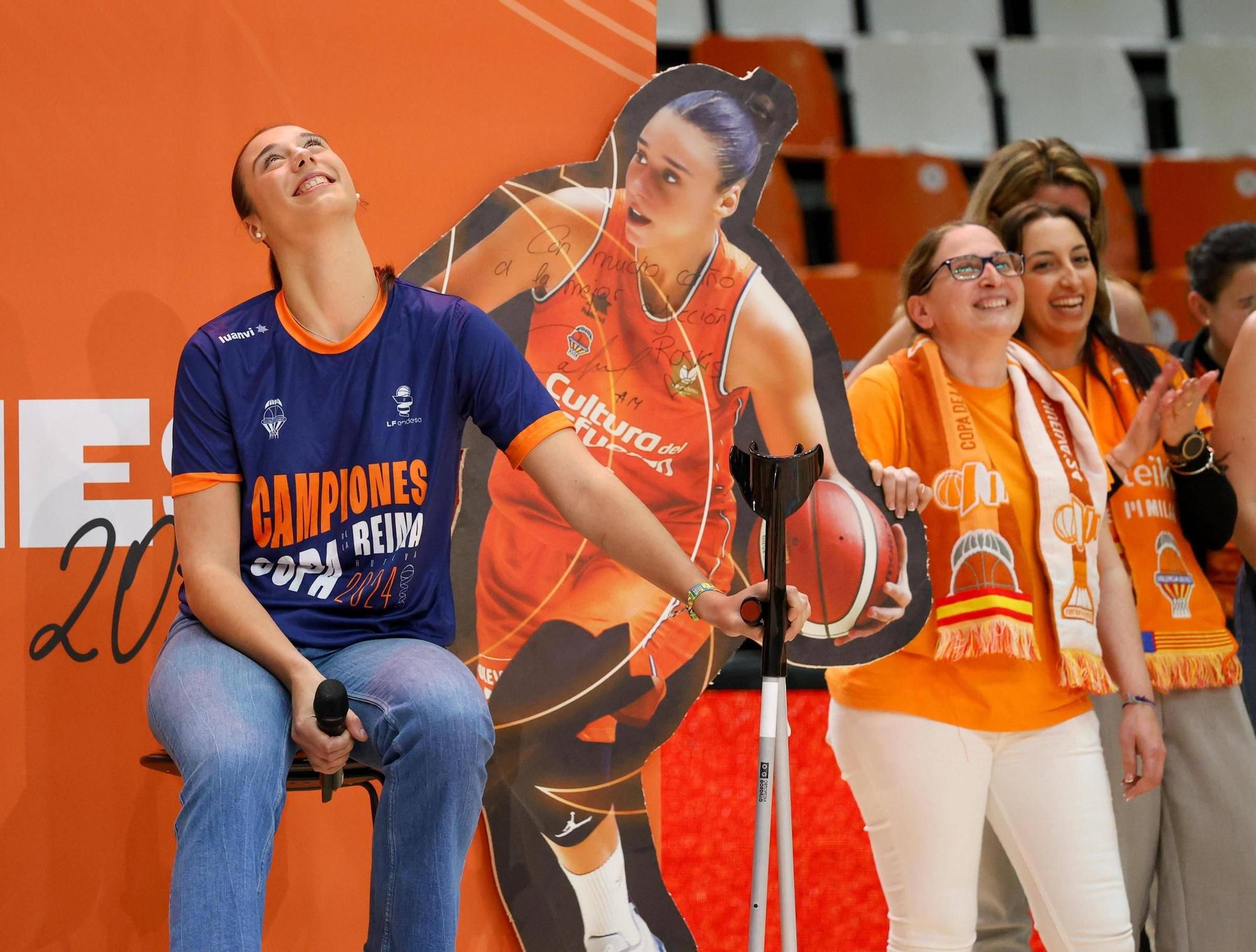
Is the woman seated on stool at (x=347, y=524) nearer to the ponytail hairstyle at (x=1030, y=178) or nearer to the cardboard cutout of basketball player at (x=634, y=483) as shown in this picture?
the cardboard cutout of basketball player at (x=634, y=483)

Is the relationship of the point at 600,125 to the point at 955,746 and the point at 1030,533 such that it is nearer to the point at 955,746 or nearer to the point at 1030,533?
the point at 1030,533

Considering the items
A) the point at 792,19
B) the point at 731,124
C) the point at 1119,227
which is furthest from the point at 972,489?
the point at 792,19

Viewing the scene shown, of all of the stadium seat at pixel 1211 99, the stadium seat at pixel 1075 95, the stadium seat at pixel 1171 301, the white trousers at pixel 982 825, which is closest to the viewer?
the white trousers at pixel 982 825

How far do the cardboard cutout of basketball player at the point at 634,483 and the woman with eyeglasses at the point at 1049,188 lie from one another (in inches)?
20.3

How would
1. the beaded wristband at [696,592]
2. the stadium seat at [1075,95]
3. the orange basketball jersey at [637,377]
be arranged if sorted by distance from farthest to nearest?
the stadium seat at [1075,95] → the orange basketball jersey at [637,377] → the beaded wristband at [696,592]

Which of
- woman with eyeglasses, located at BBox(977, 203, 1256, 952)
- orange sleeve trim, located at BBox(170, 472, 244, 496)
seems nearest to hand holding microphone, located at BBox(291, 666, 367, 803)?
orange sleeve trim, located at BBox(170, 472, 244, 496)

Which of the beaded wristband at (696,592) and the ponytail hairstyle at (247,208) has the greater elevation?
the ponytail hairstyle at (247,208)

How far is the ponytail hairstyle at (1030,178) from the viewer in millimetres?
2961

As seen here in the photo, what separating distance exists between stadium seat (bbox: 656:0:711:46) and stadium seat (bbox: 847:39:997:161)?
2.15ft

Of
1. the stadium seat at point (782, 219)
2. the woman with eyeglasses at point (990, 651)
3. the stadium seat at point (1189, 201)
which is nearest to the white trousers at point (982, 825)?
the woman with eyeglasses at point (990, 651)

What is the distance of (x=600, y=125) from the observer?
2.55m

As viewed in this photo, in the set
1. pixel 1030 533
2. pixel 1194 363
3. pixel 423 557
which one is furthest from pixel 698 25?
pixel 423 557

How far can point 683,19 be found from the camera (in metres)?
5.64

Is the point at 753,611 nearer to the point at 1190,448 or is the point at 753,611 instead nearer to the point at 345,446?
the point at 345,446
